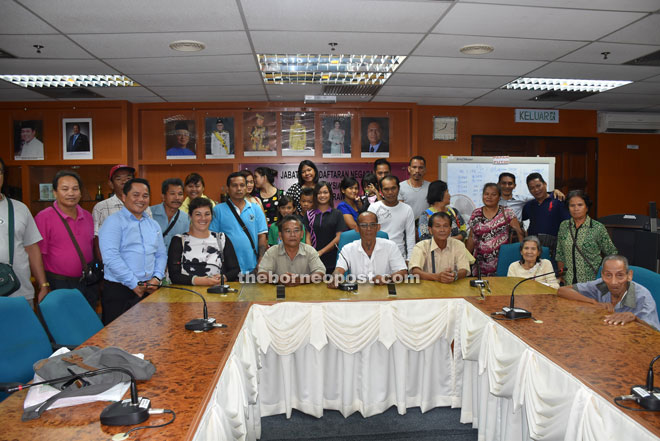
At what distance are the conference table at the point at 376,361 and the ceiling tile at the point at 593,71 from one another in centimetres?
263

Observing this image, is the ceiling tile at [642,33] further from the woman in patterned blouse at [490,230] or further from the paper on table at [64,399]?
the paper on table at [64,399]

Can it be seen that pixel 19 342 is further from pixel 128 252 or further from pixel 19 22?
pixel 19 22

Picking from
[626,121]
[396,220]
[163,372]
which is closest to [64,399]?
[163,372]

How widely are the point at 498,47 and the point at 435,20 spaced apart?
0.95 metres

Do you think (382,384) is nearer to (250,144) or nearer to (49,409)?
(49,409)

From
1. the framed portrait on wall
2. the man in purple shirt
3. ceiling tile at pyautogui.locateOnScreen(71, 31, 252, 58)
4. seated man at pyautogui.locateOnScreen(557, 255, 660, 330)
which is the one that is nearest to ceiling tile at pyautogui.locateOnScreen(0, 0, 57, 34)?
ceiling tile at pyautogui.locateOnScreen(71, 31, 252, 58)

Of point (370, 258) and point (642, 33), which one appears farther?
point (642, 33)

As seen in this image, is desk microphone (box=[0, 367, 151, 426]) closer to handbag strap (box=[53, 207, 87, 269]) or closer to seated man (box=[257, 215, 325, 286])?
seated man (box=[257, 215, 325, 286])

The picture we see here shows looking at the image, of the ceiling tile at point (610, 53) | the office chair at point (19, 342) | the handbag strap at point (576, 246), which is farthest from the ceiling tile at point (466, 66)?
the office chair at point (19, 342)

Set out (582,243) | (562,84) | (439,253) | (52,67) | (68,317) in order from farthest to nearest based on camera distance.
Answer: (562,84) → (52,67) → (582,243) → (439,253) → (68,317)

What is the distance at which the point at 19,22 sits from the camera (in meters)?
3.28

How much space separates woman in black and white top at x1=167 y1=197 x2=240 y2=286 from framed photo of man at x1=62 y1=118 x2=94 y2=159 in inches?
146

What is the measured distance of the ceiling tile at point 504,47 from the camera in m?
3.75

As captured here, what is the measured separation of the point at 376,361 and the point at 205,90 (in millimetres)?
3984
